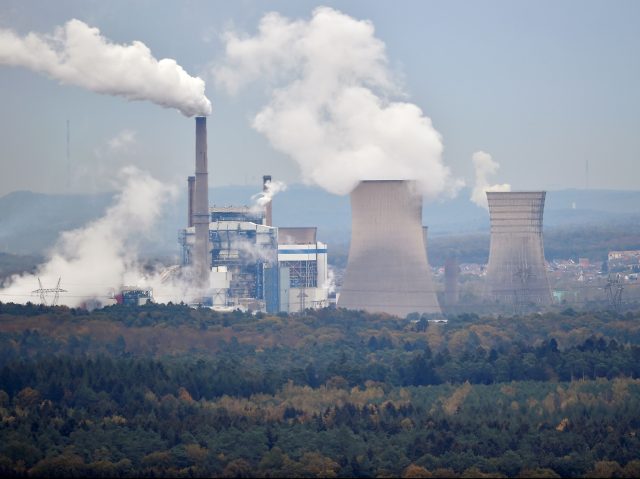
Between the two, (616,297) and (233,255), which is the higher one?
(233,255)

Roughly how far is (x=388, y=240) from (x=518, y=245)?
951cm

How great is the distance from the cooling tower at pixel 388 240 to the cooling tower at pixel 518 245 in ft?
22.3

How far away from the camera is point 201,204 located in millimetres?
59000

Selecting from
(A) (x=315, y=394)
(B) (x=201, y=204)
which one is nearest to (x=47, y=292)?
(B) (x=201, y=204)

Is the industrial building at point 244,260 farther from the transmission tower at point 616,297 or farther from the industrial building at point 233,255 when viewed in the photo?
the transmission tower at point 616,297

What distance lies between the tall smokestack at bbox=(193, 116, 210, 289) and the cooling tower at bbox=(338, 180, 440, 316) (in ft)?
15.5

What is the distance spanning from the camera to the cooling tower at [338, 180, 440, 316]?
58.7 metres

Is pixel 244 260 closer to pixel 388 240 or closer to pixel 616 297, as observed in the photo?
pixel 388 240

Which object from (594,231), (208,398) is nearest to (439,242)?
(594,231)

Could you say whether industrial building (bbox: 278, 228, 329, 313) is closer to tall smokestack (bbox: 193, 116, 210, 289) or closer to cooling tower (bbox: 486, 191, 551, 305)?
tall smokestack (bbox: 193, 116, 210, 289)

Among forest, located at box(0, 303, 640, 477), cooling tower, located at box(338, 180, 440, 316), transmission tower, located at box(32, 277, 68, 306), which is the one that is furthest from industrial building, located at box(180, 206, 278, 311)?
transmission tower, located at box(32, 277, 68, 306)

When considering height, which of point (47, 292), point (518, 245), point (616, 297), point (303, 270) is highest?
point (518, 245)

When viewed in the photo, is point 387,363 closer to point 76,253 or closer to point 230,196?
point 76,253

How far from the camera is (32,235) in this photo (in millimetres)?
80562
